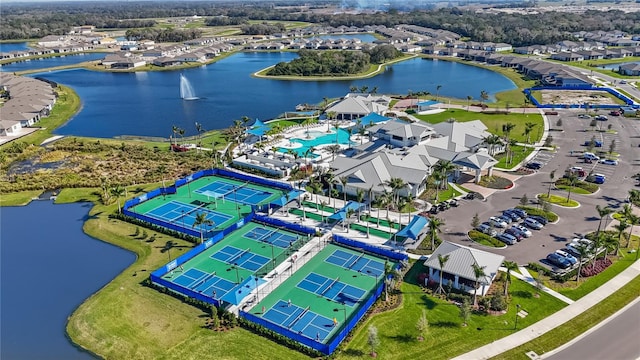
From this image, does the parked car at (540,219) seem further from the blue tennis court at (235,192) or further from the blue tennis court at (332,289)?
the blue tennis court at (235,192)

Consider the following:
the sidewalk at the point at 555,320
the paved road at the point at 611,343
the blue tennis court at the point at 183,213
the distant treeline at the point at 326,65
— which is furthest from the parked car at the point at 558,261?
the distant treeline at the point at 326,65

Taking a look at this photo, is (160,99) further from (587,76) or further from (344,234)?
(587,76)

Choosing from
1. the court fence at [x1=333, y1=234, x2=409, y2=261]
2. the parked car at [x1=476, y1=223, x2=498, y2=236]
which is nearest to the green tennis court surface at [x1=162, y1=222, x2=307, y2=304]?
the court fence at [x1=333, y1=234, x2=409, y2=261]

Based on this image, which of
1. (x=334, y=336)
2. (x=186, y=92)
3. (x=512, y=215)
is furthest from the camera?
(x=186, y=92)

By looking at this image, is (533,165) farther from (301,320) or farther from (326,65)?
(326,65)

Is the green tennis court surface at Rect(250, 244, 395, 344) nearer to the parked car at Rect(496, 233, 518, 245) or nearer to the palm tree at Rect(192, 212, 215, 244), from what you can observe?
the palm tree at Rect(192, 212, 215, 244)

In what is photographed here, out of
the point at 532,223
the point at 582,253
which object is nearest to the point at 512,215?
the point at 532,223

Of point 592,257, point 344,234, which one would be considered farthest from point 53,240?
point 592,257
